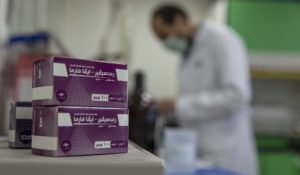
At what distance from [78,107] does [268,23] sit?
248 centimetres

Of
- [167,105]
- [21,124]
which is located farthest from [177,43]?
[21,124]

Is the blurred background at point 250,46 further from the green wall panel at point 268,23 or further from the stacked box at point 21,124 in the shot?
the stacked box at point 21,124

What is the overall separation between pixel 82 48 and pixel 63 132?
239 cm

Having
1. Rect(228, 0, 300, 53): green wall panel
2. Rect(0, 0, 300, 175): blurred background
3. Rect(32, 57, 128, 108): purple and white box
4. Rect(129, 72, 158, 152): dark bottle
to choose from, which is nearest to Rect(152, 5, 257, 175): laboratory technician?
Rect(129, 72, 158, 152): dark bottle

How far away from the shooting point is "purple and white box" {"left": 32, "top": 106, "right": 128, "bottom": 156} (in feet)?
1.15

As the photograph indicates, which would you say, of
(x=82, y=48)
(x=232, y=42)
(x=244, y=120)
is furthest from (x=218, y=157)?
(x=82, y=48)

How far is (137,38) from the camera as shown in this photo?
2.71m

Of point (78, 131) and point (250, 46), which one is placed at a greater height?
point (250, 46)

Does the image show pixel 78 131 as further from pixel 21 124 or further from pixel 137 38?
pixel 137 38

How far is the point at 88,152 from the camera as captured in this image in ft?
1.19

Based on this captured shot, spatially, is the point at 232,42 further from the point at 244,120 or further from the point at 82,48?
the point at 82,48

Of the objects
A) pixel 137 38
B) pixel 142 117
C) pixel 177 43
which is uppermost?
pixel 137 38

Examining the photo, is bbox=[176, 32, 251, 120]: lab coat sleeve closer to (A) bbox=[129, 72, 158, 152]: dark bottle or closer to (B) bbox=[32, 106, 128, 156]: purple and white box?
(A) bbox=[129, 72, 158, 152]: dark bottle

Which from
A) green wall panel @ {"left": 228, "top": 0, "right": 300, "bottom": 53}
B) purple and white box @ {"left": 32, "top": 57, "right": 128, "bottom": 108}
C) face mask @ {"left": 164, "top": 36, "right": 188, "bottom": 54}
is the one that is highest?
green wall panel @ {"left": 228, "top": 0, "right": 300, "bottom": 53}
